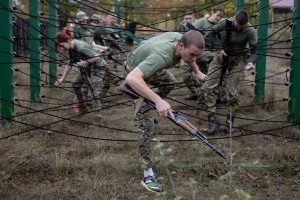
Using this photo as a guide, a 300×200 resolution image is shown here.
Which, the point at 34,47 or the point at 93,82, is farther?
the point at 34,47

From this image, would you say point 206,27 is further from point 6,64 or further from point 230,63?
point 6,64

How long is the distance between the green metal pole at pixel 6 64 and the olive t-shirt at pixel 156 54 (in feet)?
7.05

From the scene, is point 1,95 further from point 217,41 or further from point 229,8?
point 229,8

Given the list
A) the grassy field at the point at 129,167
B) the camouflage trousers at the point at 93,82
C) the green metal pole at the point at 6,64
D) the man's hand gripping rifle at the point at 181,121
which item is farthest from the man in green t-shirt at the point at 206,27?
the man's hand gripping rifle at the point at 181,121

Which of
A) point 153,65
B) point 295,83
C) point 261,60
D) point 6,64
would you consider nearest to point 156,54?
point 153,65

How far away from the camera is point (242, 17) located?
5609 mm

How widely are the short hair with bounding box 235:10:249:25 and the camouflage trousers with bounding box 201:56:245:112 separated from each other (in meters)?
0.51

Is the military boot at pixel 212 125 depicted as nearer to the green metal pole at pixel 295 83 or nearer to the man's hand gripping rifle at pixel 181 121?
the green metal pole at pixel 295 83

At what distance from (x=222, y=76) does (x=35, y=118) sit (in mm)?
2214

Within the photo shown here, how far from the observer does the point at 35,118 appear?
6.11 m

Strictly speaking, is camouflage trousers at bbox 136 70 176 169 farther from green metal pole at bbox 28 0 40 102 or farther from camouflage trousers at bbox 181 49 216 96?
green metal pole at bbox 28 0 40 102

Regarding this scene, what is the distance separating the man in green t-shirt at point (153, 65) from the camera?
132 inches

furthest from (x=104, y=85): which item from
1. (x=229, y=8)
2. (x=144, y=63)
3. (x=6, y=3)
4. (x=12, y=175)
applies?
(x=229, y=8)

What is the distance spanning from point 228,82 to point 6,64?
2.47 meters
